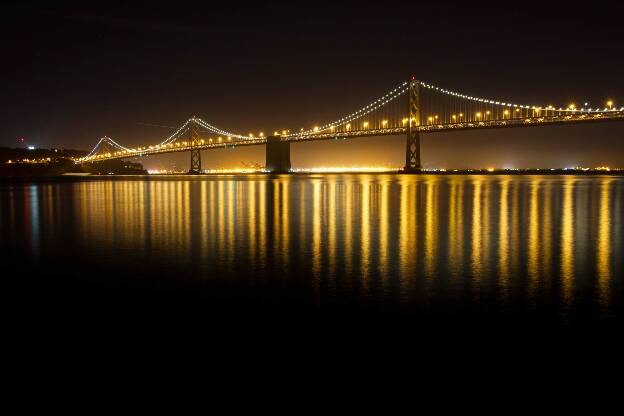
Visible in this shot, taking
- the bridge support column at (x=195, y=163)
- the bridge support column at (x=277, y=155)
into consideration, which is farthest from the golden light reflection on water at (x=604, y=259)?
the bridge support column at (x=195, y=163)

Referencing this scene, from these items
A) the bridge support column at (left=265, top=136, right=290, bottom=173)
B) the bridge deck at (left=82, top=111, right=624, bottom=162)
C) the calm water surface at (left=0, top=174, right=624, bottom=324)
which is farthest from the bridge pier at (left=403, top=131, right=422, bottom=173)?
the calm water surface at (left=0, top=174, right=624, bottom=324)

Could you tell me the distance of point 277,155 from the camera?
6400 cm

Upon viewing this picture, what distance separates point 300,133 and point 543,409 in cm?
6351

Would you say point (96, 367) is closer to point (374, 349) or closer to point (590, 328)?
point (374, 349)

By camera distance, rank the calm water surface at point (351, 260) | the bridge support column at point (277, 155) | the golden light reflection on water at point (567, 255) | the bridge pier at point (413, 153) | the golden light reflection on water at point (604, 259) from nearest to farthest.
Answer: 1. the calm water surface at point (351, 260)
2. the golden light reflection on water at point (604, 259)
3. the golden light reflection on water at point (567, 255)
4. the bridge pier at point (413, 153)
5. the bridge support column at point (277, 155)

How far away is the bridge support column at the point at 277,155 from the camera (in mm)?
62750

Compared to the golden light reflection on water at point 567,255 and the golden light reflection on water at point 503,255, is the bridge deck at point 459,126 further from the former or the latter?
the golden light reflection on water at point 503,255

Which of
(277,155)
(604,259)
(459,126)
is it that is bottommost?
(604,259)

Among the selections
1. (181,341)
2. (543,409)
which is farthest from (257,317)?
(543,409)

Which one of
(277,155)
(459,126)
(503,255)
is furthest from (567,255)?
(277,155)

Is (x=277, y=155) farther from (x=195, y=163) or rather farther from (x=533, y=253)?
(x=533, y=253)

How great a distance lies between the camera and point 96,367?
322 cm

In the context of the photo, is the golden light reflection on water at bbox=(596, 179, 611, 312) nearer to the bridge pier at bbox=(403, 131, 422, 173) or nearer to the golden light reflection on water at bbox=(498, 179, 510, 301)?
the golden light reflection on water at bbox=(498, 179, 510, 301)

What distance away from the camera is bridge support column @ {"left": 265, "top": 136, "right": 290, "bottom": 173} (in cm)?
6275
